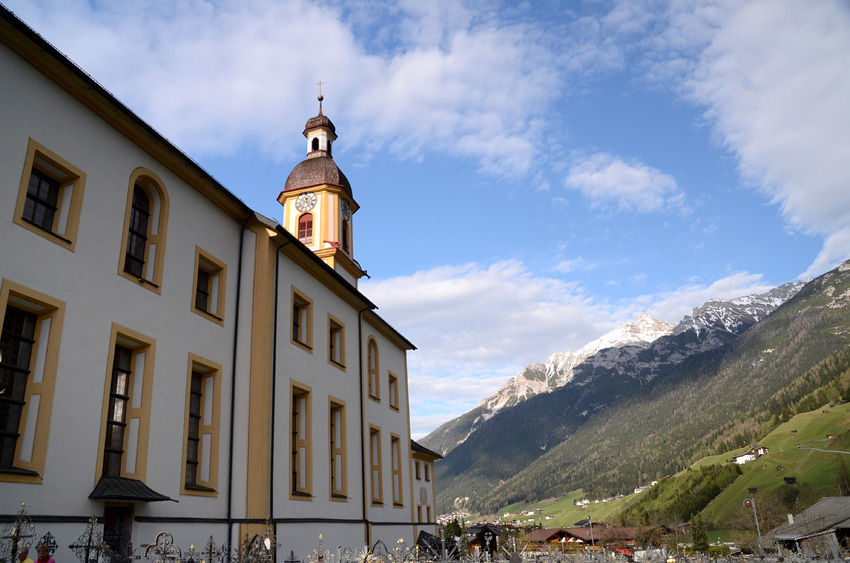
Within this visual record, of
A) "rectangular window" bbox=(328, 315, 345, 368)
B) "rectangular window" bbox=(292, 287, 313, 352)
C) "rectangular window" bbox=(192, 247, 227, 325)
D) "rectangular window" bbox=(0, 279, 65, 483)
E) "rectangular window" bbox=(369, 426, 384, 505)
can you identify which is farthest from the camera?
"rectangular window" bbox=(369, 426, 384, 505)

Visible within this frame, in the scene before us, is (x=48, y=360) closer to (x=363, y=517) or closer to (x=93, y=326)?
(x=93, y=326)

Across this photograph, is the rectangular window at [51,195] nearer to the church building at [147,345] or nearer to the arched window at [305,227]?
the church building at [147,345]

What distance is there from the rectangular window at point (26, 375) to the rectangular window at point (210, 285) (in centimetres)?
531

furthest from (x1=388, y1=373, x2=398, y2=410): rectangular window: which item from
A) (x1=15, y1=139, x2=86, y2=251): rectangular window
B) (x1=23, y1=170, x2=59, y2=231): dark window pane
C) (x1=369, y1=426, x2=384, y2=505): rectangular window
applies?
(x1=23, y1=170, x2=59, y2=231): dark window pane

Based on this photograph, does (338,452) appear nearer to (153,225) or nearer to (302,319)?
(302,319)

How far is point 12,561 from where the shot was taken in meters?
10.3

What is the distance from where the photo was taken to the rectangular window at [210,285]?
59.5ft

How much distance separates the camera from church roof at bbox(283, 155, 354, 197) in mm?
35562

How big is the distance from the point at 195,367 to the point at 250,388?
192 cm

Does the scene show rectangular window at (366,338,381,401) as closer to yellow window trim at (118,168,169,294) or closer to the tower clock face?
the tower clock face

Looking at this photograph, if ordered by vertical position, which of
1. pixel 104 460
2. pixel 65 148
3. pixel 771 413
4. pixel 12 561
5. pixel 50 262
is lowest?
pixel 12 561

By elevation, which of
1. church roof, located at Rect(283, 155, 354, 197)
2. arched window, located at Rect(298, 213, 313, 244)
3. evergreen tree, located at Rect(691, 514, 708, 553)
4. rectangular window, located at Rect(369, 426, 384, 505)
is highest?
church roof, located at Rect(283, 155, 354, 197)

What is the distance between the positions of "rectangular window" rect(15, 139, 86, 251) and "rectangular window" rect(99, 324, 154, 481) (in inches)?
98.0

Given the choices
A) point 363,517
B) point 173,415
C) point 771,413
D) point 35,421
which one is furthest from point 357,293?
point 771,413
